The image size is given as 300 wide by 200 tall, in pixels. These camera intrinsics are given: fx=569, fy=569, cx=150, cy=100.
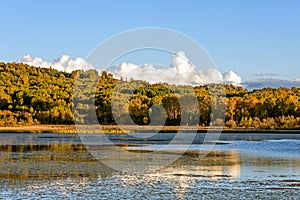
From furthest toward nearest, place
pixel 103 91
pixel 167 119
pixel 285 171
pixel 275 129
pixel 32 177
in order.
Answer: pixel 103 91, pixel 167 119, pixel 275 129, pixel 285 171, pixel 32 177

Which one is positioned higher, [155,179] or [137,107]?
[137,107]

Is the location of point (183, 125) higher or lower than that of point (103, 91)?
lower

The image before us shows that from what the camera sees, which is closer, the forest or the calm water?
the calm water

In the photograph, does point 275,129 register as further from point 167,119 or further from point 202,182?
point 202,182

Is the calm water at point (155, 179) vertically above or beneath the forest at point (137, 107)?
beneath

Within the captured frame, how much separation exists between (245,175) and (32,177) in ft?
28.5

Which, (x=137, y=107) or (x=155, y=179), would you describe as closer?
(x=155, y=179)

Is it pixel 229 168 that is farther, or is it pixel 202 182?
pixel 229 168

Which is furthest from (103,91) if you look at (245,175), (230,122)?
(245,175)

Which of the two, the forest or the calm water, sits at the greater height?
the forest

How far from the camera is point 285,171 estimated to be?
82.4 feet

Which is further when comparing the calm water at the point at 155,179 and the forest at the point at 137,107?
the forest at the point at 137,107

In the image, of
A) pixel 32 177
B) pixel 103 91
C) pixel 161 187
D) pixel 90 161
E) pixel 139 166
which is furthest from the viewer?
pixel 103 91

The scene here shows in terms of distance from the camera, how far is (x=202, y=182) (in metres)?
A: 21.6
